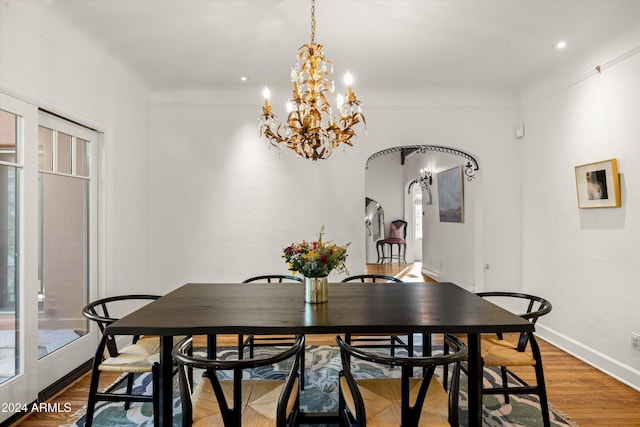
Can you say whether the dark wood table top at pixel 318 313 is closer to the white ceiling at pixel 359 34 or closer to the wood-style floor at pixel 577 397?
the wood-style floor at pixel 577 397

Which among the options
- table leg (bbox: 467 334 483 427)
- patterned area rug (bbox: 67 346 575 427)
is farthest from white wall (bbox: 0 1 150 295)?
table leg (bbox: 467 334 483 427)

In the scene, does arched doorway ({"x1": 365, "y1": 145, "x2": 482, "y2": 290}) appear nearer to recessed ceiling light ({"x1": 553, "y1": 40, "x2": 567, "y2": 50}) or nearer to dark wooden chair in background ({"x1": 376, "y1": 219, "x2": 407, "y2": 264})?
dark wooden chair in background ({"x1": 376, "y1": 219, "x2": 407, "y2": 264})

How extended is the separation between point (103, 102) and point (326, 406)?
10.1ft

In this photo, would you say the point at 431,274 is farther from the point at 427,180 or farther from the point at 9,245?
the point at 9,245

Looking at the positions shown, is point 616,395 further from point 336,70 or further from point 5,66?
point 5,66

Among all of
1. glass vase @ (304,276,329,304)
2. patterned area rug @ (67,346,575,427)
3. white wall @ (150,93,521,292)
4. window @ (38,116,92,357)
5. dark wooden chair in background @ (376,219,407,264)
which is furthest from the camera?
dark wooden chair in background @ (376,219,407,264)

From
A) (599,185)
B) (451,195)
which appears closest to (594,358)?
(599,185)

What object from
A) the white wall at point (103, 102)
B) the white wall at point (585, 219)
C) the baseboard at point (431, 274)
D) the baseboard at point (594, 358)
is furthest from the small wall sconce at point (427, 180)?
the white wall at point (103, 102)

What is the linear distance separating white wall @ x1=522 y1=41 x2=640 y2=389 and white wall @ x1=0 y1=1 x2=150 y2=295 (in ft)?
13.8

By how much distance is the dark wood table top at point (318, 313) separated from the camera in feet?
5.93

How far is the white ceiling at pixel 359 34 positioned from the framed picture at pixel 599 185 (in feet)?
3.25

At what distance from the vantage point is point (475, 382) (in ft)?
6.06

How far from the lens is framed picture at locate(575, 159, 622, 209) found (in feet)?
9.95

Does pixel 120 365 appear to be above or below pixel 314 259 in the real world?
below
